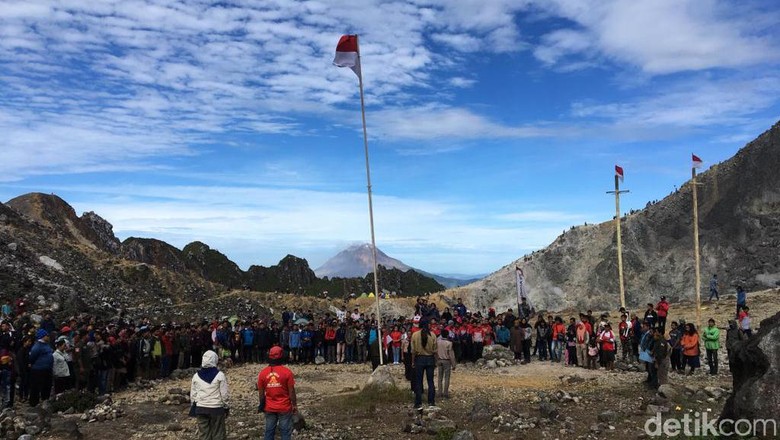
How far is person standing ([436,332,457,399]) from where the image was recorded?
1600 cm

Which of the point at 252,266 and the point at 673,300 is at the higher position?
the point at 252,266

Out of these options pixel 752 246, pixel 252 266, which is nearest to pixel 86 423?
pixel 752 246

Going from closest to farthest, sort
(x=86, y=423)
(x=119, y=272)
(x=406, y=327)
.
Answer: (x=86, y=423)
(x=406, y=327)
(x=119, y=272)

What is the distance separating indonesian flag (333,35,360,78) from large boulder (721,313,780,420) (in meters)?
16.0

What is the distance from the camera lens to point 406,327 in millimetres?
24703

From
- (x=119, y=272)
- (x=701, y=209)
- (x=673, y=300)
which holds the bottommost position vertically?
(x=673, y=300)

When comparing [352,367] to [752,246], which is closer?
[352,367]

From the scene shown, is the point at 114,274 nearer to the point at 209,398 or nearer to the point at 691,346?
the point at 209,398

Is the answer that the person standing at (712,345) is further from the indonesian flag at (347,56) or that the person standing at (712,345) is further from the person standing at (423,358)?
the indonesian flag at (347,56)

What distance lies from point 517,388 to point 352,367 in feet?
28.0

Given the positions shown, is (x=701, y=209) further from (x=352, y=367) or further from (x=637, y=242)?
(x=352, y=367)

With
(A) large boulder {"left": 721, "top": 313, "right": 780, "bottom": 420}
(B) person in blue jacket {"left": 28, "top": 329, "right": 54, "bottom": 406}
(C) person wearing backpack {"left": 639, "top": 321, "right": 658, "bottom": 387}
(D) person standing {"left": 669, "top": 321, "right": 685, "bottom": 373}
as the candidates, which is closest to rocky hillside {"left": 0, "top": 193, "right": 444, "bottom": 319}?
(B) person in blue jacket {"left": 28, "top": 329, "right": 54, "bottom": 406}

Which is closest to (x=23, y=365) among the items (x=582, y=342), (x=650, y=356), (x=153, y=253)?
(x=650, y=356)

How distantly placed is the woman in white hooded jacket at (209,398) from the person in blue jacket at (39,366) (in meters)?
7.91
